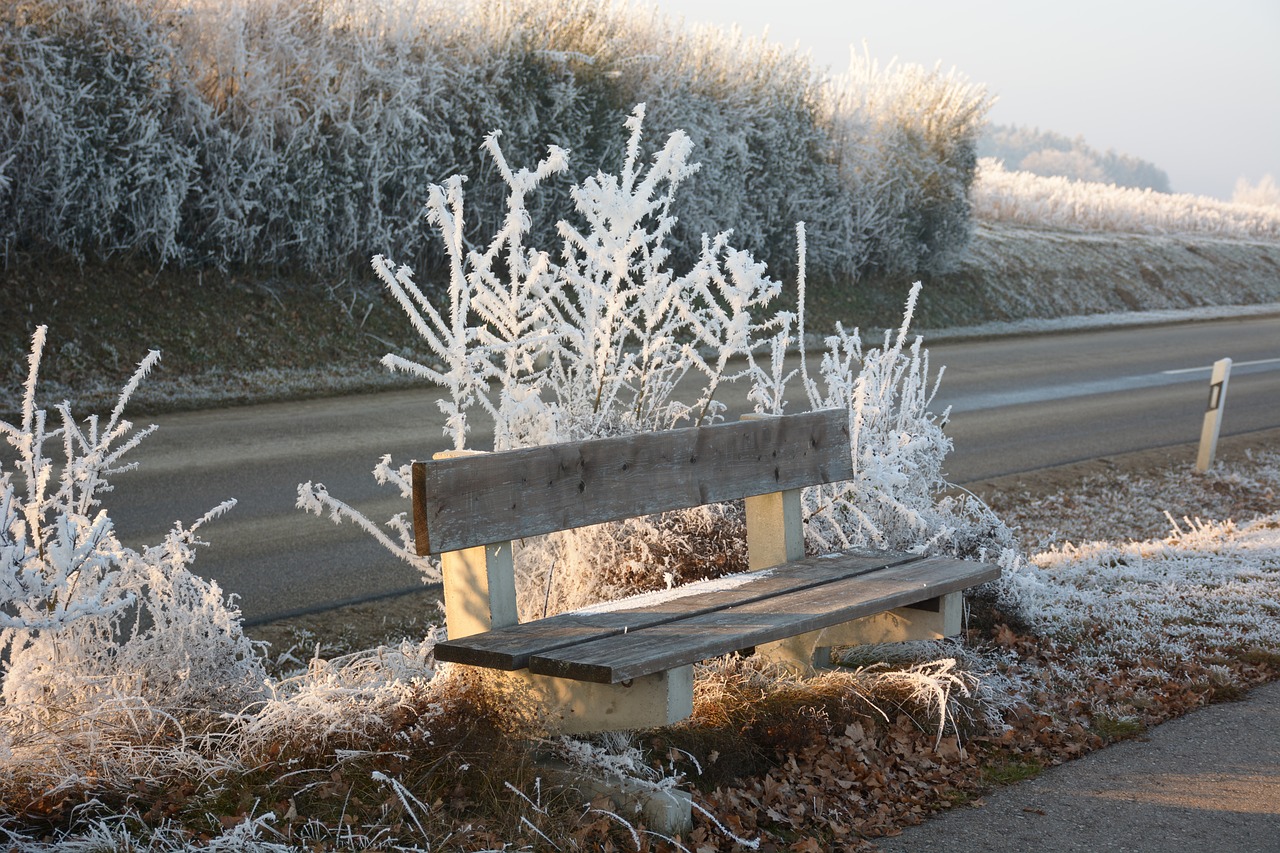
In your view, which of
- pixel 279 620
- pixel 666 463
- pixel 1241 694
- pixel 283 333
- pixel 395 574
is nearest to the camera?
pixel 666 463

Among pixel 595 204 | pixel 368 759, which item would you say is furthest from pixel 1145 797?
pixel 595 204

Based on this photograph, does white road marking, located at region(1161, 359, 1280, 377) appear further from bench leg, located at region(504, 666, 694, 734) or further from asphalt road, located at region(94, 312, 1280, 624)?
bench leg, located at region(504, 666, 694, 734)

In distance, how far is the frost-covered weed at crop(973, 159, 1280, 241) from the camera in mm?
29516

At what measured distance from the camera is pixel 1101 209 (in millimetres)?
30609

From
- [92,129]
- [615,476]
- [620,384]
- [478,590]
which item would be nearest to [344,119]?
[92,129]

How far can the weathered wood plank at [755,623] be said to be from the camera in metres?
3.25

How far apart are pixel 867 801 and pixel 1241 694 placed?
195 centimetres

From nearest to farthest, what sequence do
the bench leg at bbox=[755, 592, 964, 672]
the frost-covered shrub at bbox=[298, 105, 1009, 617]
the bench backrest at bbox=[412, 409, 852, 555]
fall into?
1. the bench backrest at bbox=[412, 409, 852, 555]
2. the bench leg at bbox=[755, 592, 964, 672]
3. the frost-covered shrub at bbox=[298, 105, 1009, 617]

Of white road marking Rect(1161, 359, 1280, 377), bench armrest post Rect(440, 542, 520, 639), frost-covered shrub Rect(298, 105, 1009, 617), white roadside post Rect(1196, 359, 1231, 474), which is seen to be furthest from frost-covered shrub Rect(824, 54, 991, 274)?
bench armrest post Rect(440, 542, 520, 639)

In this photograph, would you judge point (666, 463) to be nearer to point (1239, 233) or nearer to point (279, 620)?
point (279, 620)

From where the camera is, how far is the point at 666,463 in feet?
13.9

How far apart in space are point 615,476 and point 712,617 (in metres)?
0.57

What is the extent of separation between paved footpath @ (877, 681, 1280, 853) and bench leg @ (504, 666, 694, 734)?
2.47ft

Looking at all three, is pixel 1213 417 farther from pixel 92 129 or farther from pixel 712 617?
pixel 92 129
